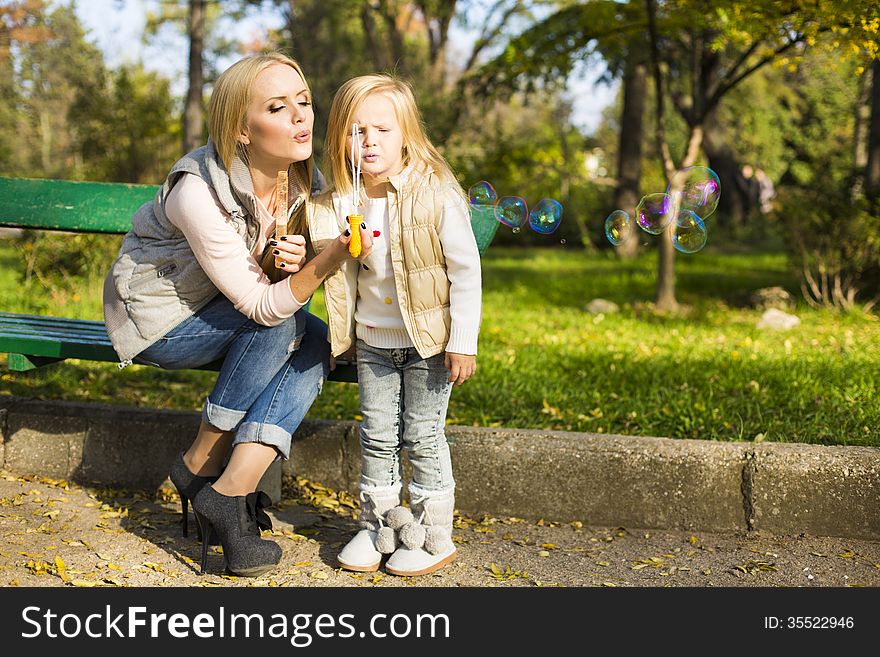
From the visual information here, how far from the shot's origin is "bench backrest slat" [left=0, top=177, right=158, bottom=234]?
12.9 ft

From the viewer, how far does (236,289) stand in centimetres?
288

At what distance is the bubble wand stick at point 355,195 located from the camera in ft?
8.74

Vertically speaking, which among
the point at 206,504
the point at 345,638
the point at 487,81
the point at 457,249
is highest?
the point at 487,81

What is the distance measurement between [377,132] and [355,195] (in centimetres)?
22

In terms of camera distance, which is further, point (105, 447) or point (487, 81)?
point (487, 81)

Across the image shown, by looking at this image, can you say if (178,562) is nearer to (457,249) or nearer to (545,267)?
(457,249)

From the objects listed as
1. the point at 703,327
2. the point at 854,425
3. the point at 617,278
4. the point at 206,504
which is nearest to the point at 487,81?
the point at 617,278

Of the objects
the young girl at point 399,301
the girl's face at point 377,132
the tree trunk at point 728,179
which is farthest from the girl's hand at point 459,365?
the tree trunk at point 728,179

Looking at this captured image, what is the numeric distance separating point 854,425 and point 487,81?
6.43m

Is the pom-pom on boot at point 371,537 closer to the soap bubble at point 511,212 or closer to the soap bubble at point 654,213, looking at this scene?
the soap bubble at point 511,212

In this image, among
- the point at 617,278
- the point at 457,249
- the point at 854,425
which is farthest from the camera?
the point at 617,278

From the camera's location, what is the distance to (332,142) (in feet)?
9.43

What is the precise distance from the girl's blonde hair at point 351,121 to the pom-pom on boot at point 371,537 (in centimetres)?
96

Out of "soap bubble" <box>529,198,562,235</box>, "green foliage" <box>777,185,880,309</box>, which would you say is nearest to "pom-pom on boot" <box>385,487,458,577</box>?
"soap bubble" <box>529,198,562,235</box>
